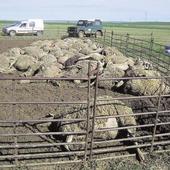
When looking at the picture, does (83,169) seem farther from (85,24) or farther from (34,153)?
(85,24)

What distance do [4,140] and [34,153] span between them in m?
0.68

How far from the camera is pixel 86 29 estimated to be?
41.1m

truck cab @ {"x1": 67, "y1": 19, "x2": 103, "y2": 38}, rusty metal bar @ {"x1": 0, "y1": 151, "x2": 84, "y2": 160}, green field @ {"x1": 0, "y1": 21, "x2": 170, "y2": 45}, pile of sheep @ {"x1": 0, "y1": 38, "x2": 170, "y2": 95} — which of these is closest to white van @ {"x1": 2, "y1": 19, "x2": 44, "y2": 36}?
green field @ {"x1": 0, "y1": 21, "x2": 170, "y2": 45}

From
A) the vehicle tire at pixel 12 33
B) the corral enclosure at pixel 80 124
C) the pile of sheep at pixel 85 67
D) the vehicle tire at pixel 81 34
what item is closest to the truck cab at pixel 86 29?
the vehicle tire at pixel 81 34

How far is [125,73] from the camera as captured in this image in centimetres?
1260

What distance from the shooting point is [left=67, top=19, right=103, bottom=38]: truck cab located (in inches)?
1574

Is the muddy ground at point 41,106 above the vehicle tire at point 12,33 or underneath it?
above

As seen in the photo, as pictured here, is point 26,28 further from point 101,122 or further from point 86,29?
point 101,122

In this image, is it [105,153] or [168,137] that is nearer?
[105,153]

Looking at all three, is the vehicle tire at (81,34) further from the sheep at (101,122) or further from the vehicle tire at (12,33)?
the sheep at (101,122)

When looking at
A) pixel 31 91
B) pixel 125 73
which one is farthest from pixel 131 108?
pixel 125 73

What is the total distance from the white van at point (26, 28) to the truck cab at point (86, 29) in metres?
4.07

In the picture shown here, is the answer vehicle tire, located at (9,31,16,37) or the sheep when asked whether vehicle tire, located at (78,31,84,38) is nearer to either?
vehicle tire, located at (9,31,16,37)

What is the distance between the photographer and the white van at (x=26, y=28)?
41.2 metres
